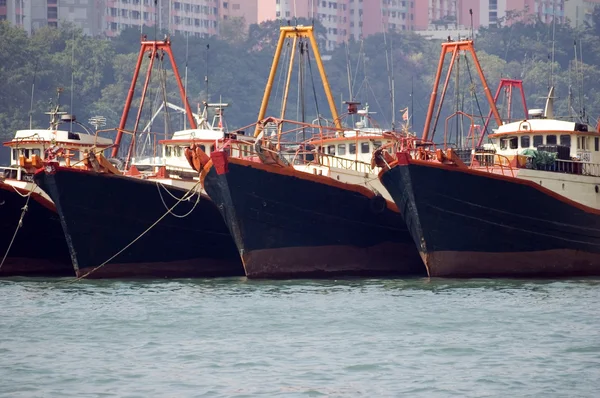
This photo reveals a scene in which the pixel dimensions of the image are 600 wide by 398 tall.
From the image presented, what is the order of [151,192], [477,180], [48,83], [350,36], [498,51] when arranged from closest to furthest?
[477,180], [151,192], [48,83], [498,51], [350,36]

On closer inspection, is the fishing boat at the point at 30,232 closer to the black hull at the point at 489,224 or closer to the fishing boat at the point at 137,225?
the fishing boat at the point at 137,225

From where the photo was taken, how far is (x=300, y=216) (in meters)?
47.2

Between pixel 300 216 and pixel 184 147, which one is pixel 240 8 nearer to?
pixel 184 147

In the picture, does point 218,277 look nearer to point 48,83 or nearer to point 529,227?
point 529,227

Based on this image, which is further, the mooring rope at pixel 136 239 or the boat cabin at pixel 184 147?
the boat cabin at pixel 184 147

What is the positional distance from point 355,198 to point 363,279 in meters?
2.56

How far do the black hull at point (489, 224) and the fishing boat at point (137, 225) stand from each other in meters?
6.41

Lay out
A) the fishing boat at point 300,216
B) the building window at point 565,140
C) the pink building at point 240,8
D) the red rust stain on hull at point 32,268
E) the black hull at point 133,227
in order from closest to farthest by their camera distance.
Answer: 1. the fishing boat at point 300,216
2. the black hull at point 133,227
3. the building window at point 565,140
4. the red rust stain on hull at point 32,268
5. the pink building at point 240,8

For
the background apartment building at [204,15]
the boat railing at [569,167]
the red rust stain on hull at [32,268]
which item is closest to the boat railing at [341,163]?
the boat railing at [569,167]

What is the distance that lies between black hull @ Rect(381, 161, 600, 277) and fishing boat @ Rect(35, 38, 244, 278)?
641cm

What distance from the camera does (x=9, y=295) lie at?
4406cm

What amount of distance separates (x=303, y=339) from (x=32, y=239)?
18.6 meters

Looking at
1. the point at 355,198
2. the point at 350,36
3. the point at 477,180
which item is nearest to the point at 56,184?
the point at 355,198

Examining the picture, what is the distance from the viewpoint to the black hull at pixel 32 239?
164 ft
